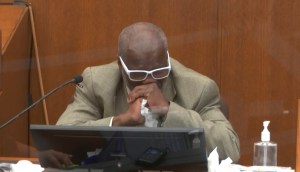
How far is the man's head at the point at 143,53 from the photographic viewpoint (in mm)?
2799

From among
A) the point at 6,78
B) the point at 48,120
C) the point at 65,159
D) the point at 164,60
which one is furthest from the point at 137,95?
the point at 48,120

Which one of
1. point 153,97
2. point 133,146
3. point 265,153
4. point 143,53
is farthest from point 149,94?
point 133,146

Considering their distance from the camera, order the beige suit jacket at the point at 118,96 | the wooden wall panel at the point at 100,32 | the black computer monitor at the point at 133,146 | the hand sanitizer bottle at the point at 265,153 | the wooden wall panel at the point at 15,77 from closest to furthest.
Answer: the black computer monitor at the point at 133,146
the hand sanitizer bottle at the point at 265,153
the beige suit jacket at the point at 118,96
the wooden wall panel at the point at 15,77
the wooden wall panel at the point at 100,32

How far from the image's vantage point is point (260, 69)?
444cm

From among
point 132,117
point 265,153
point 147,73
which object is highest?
point 147,73

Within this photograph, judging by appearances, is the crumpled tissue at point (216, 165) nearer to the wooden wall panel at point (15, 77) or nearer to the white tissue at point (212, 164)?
the white tissue at point (212, 164)

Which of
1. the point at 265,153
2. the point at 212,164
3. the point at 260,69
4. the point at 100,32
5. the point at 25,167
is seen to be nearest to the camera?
the point at 212,164

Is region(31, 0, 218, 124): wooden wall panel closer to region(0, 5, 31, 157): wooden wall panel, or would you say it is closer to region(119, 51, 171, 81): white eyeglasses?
region(0, 5, 31, 157): wooden wall panel

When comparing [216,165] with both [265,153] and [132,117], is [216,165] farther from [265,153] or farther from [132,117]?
[132,117]

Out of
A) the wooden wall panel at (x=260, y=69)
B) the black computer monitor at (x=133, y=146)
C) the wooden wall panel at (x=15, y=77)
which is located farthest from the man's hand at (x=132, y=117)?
the wooden wall panel at (x=260, y=69)

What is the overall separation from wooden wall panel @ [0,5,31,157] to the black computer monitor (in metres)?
2.11

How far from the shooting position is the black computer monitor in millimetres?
2123

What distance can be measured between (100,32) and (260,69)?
94cm

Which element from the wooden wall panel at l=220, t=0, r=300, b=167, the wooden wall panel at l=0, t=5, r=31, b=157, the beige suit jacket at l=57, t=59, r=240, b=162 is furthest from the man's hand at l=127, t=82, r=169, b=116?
the wooden wall panel at l=220, t=0, r=300, b=167
